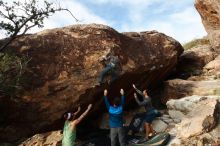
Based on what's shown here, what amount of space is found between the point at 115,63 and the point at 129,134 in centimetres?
276

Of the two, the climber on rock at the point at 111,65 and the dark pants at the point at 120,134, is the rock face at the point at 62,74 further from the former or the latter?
the dark pants at the point at 120,134

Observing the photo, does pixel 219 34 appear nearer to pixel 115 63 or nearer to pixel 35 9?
pixel 115 63

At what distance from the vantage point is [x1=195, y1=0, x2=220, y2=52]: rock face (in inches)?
794

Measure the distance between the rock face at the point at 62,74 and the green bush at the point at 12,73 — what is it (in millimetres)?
383

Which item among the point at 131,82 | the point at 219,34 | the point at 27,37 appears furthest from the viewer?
the point at 219,34

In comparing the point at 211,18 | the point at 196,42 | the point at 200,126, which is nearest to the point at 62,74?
the point at 200,126

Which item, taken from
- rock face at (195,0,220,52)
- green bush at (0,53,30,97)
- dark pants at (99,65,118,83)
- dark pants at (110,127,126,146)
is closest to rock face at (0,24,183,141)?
dark pants at (99,65,118,83)

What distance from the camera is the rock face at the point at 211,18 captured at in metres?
20.2

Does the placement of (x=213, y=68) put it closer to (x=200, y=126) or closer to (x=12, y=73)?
(x=200, y=126)

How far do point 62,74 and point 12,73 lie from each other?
1837mm

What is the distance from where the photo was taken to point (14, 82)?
1265cm

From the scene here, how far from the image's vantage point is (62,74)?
13.9 m

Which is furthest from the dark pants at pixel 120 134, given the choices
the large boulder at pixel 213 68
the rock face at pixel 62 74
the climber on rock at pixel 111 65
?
the large boulder at pixel 213 68

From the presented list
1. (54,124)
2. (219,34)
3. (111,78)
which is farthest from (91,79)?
(219,34)
